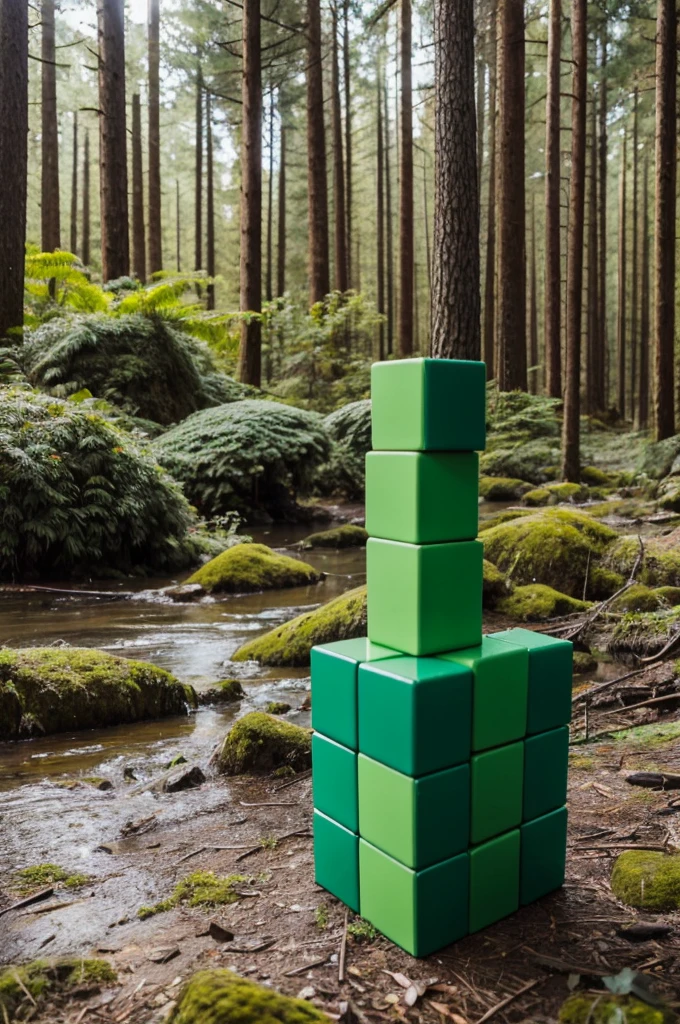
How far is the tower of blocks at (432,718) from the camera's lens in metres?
2.30

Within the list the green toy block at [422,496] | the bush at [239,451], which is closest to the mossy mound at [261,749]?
the green toy block at [422,496]

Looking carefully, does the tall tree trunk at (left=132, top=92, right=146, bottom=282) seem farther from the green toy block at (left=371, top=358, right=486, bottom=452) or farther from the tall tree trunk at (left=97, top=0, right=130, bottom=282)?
the green toy block at (left=371, top=358, right=486, bottom=452)

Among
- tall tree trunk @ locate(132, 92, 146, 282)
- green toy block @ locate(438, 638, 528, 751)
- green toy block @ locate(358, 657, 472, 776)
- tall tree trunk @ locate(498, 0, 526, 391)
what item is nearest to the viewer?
green toy block @ locate(358, 657, 472, 776)

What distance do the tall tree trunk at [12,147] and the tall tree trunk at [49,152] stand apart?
34.9ft

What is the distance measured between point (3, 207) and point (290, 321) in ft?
33.3

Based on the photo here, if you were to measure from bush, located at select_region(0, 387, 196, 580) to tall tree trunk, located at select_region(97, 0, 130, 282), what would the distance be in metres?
6.53

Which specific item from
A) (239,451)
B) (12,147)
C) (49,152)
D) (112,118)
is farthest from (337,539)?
(49,152)

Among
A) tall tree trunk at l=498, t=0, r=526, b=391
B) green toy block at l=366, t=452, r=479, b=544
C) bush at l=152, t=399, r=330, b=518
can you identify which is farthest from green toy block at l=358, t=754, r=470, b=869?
tall tree trunk at l=498, t=0, r=526, b=391

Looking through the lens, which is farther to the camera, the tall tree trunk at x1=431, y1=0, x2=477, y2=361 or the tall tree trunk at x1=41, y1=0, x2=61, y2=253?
the tall tree trunk at x1=41, y1=0, x2=61, y2=253

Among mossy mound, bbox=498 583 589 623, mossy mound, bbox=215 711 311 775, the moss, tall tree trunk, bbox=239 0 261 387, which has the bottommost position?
mossy mound, bbox=215 711 311 775

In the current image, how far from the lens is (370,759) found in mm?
2426

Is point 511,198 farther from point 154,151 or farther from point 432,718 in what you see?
point 432,718

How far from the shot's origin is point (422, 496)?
2.43 m

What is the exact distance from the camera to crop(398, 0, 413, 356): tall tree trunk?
20.8 metres
